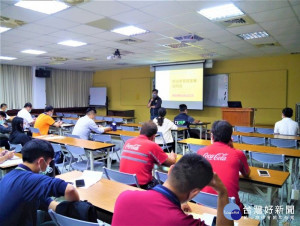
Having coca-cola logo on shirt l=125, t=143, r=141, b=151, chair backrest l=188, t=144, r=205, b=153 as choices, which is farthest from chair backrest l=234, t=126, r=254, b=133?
coca-cola logo on shirt l=125, t=143, r=141, b=151

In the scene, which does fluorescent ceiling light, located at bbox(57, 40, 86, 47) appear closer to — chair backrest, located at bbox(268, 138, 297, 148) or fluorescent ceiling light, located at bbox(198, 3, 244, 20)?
fluorescent ceiling light, located at bbox(198, 3, 244, 20)

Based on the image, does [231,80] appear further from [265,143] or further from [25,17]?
[25,17]

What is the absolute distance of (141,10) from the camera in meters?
3.85

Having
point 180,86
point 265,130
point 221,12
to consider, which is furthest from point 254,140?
point 180,86

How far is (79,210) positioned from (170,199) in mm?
683

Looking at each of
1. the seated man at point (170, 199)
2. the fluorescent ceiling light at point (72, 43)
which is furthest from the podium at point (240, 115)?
the seated man at point (170, 199)

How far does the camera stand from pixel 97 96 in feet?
41.5

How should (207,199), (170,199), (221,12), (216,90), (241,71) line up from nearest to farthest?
(170,199), (207,199), (221,12), (241,71), (216,90)

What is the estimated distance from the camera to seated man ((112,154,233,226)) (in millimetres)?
959

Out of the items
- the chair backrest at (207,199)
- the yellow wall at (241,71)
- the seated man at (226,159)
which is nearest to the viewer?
the chair backrest at (207,199)

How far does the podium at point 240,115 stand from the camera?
6615 millimetres

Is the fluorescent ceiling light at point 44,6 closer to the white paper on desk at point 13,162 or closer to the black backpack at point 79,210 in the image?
the white paper on desk at point 13,162

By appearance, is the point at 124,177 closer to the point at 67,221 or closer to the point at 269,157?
the point at 67,221

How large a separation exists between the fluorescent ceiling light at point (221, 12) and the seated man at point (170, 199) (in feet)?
11.3
